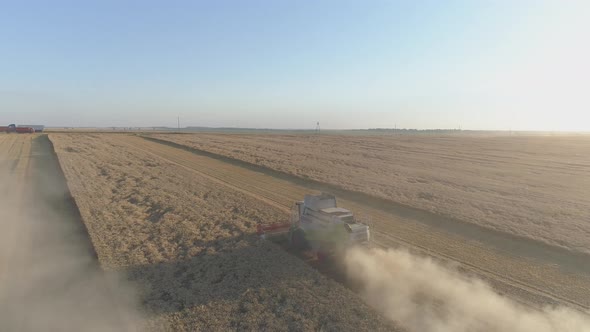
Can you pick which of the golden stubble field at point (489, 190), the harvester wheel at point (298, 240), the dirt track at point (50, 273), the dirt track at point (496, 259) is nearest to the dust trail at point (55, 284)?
the dirt track at point (50, 273)

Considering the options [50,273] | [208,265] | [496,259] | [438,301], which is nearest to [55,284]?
[50,273]

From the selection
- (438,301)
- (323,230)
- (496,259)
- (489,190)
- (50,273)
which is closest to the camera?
(438,301)

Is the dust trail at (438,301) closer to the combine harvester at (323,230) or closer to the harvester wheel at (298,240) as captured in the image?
the combine harvester at (323,230)

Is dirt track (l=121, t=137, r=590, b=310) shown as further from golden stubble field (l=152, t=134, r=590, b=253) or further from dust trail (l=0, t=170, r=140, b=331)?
dust trail (l=0, t=170, r=140, b=331)

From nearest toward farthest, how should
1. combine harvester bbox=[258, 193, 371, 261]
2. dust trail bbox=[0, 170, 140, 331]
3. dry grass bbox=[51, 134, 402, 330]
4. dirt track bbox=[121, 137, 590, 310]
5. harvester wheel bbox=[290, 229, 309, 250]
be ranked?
dust trail bbox=[0, 170, 140, 331] < dry grass bbox=[51, 134, 402, 330] < dirt track bbox=[121, 137, 590, 310] < combine harvester bbox=[258, 193, 371, 261] < harvester wheel bbox=[290, 229, 309, 250]

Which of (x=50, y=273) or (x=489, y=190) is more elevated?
(x=489, y=190)

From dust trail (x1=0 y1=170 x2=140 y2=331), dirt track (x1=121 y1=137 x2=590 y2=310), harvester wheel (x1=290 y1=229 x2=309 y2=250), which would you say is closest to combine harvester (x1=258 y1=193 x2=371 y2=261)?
harvester wheel (x1=290 y1=229 x2=309 y2=250)

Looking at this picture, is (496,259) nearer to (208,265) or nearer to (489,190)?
(208,265)
